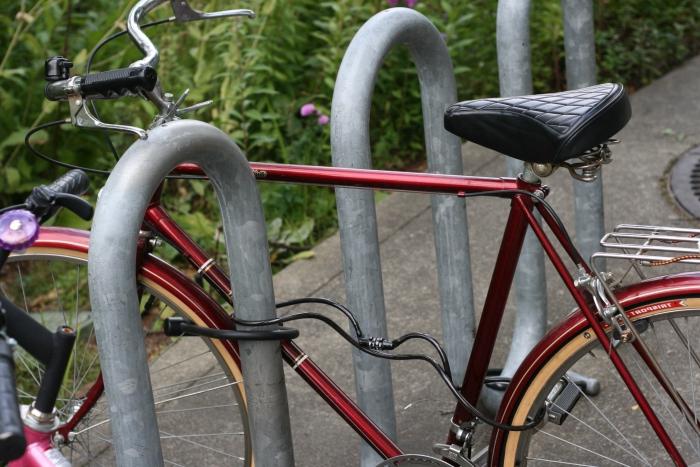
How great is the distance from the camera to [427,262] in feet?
12.1

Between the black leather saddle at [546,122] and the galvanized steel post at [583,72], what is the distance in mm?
965

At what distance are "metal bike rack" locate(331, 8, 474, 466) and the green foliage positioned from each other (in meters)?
1.39

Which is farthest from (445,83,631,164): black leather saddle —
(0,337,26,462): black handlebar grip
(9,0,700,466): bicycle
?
(0,337,26,462): black handlebar grip

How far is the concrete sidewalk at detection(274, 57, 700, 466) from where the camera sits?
287cm

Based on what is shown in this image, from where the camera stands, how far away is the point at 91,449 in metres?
2.65

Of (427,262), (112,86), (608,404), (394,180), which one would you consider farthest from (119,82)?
(427,262)

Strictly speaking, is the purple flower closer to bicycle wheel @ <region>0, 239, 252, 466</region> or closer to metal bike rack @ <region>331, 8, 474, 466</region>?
bicycle wheel @ <region>0, 239, 252, 466</region>

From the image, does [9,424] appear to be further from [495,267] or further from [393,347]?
[495,267]

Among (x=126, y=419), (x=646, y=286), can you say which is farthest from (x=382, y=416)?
(x=126, y=419)

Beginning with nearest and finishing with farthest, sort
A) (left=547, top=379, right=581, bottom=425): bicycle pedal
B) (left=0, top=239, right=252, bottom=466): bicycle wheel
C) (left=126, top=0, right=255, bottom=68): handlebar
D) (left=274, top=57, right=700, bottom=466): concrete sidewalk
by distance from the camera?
(left=126, top=0, right=255, bottom=68): handlebar → (left=547, top=379, right=581, bottom=425): bicycle pedal → (left=0, top=239, right=252, bottom=466): bicycle wheel → (left=274, top=57, right=700, bottom=466): concrete sidewalk

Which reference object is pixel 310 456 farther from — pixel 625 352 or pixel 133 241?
pixel 133 241

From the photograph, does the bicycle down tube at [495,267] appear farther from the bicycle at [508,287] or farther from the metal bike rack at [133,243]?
the metal bike rack at [133,243]

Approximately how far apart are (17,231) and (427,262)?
7.25ft

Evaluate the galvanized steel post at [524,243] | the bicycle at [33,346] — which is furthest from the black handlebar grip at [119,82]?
the galvanized steel post at [524,243]
